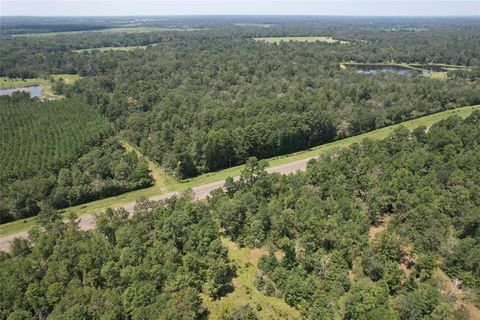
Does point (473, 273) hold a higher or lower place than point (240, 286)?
higher

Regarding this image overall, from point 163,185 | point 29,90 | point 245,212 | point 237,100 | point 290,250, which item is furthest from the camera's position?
point 29,90

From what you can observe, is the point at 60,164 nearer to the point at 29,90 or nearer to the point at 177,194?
the point at 177,194

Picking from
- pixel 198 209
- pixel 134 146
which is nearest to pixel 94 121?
pixel 134 146

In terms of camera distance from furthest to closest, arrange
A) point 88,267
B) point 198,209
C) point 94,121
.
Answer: point 94,121
point 198,209
point 88,267

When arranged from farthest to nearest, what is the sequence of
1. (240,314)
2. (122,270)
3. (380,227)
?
(380,227) → (122,270) → (240,314)

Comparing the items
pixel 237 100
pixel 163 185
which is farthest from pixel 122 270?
pixel 237 100

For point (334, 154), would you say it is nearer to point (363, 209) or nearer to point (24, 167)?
point (363, 209)

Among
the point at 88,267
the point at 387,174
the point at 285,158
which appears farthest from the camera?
the point at 285,158
